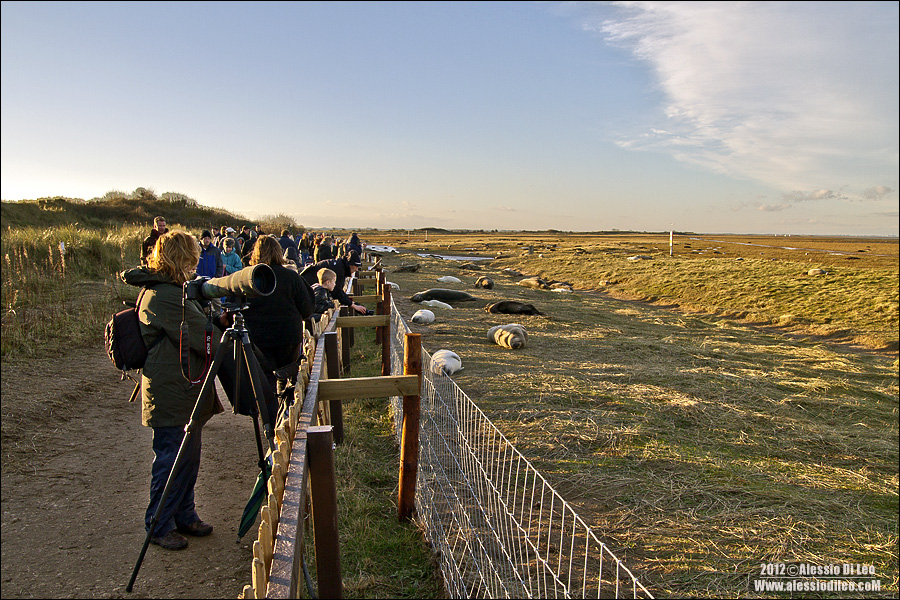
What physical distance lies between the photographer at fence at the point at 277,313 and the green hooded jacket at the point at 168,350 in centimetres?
93

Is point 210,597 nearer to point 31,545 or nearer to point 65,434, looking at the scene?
point 31,545

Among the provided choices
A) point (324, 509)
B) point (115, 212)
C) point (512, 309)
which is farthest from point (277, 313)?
point (115, 212)

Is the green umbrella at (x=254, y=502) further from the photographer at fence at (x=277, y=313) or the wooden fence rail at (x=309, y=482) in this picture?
the photographer at fence at (x=277, y=313)

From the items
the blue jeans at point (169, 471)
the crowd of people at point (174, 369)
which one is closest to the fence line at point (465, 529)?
the crowd of people at point (174, 369)

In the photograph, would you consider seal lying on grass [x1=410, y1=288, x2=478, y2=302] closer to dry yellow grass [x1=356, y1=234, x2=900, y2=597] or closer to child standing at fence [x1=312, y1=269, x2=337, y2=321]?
dry yellow grass [x1=356, y1=234, x2=900, y2=597]

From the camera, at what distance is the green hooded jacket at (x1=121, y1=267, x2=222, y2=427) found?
3328mm

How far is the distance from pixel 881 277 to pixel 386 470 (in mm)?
20640

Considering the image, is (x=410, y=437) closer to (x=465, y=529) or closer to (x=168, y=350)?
(x=465, y=529)

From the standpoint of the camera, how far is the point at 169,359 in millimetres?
3393

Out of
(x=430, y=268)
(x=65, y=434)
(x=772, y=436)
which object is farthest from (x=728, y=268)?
(x=65, y=434)

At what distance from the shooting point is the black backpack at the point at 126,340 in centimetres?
332

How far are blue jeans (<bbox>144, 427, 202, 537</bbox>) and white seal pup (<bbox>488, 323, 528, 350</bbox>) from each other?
7278 mm

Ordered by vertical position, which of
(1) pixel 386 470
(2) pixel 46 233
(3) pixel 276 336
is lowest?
(1) pixel 386 470

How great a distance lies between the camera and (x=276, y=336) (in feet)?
14.8
